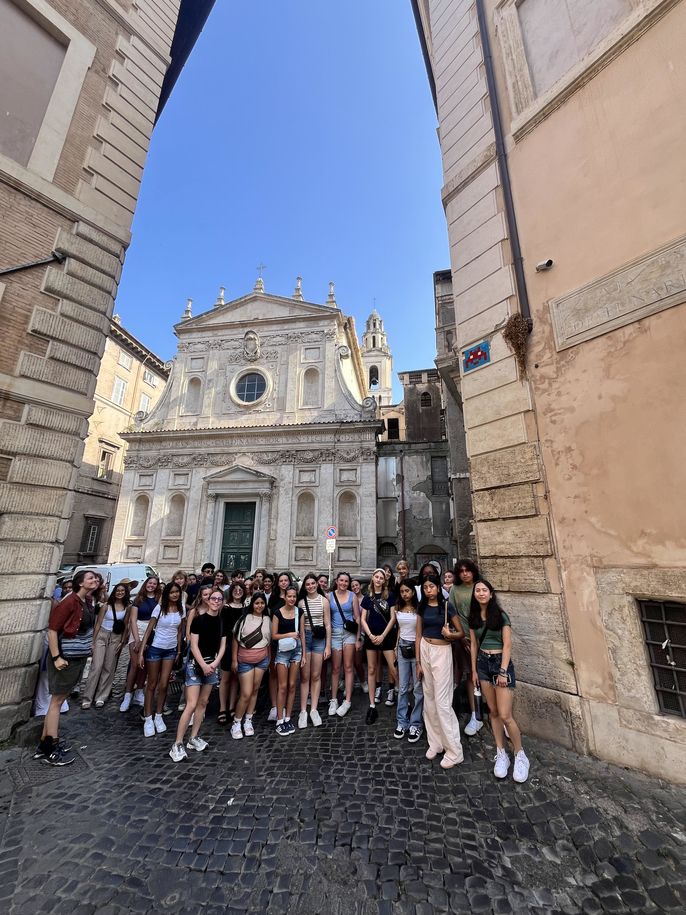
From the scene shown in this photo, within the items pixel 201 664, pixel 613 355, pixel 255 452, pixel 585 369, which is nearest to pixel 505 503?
pixel 585 369

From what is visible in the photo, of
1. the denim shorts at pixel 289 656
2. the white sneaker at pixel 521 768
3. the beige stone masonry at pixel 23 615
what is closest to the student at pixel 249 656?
the denim shorts at pixel 289 656

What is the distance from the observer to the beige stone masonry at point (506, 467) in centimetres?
477

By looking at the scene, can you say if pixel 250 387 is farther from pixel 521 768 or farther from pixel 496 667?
pixel 521 768

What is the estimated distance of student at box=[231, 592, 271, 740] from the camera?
4742 mm

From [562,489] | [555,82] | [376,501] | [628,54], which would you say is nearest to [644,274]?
[562,489]

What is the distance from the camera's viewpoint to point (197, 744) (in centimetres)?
432

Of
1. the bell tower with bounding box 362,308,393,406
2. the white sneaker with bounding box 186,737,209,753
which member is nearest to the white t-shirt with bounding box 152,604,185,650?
the white sneaker with bounding box 186,737,209,753

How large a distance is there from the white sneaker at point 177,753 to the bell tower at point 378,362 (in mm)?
45507

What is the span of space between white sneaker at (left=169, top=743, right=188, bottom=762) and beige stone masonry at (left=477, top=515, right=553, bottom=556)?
4072 mm

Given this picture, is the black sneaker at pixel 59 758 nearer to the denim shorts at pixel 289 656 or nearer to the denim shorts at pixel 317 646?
the denim shorts at pixel 289 656

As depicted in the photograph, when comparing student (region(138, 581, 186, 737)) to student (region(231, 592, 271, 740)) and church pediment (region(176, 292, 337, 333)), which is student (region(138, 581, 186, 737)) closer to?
student (region(231, 592, 271, 740))

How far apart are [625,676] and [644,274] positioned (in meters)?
4.07

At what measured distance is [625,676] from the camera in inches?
149

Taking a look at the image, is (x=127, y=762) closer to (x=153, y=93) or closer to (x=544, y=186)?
(x=544, y=186)
